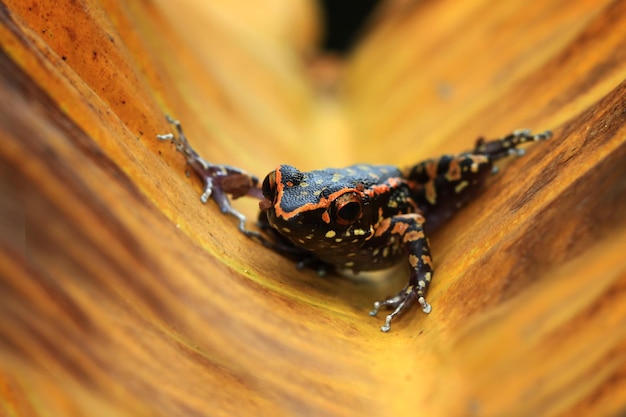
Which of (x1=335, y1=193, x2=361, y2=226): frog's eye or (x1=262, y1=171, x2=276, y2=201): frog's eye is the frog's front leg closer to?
(x1=335, y1=193, x2=361, y2=226): frog's eye

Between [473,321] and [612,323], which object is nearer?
[612,323]

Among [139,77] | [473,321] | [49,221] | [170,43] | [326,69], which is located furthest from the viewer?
[326,69]

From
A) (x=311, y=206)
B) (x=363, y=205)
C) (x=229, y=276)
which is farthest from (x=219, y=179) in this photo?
(x=229, y=276)

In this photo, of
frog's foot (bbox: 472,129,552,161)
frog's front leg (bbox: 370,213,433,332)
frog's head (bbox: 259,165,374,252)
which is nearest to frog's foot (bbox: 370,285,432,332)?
frog's front leg (bbox: 370,213,433,332)

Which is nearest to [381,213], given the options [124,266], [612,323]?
[612,323]

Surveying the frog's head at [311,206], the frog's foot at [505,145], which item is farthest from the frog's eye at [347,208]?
the frog's foot at [505,145]

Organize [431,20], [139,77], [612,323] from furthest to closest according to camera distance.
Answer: [431,20]
[139,77]
[612,323]

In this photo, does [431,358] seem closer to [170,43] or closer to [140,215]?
[140,215]
